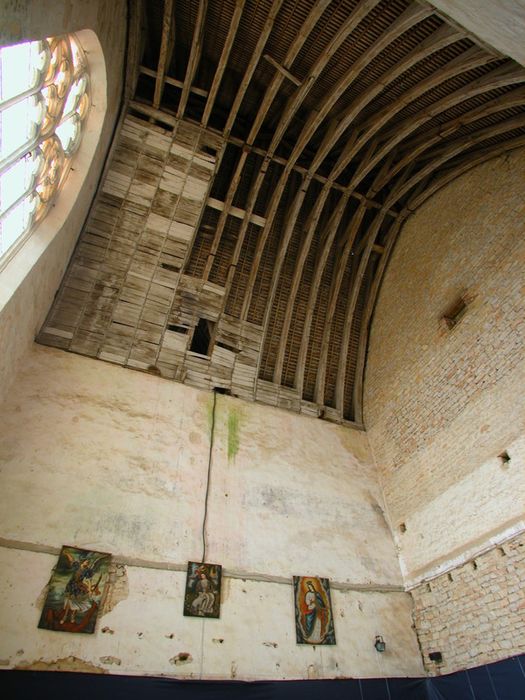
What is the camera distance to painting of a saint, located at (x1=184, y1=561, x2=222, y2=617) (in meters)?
5.32

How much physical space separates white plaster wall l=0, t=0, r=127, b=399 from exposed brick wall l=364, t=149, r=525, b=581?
5.90 m

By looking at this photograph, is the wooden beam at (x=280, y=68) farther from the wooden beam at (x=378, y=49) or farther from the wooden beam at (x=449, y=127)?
the wooden beam at (x=449, y=127)

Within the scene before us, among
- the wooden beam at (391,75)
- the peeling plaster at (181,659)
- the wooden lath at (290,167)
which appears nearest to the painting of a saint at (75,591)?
the peeling plaster at (181,659)

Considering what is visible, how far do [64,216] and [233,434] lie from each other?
13.3ft

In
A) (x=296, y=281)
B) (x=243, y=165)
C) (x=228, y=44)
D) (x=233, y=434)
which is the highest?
(x=243, y=165)

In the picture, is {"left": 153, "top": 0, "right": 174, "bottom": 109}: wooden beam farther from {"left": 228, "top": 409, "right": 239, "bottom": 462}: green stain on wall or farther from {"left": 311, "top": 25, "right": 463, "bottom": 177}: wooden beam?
{"left": 228, "top": 409, "right": 239, "bottom": 462}: green stain on wall

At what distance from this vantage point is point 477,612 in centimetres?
547

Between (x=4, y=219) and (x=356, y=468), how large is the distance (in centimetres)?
647

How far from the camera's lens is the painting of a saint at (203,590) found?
17.5 ft

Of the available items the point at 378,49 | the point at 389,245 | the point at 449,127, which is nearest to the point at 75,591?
the point at 378,49

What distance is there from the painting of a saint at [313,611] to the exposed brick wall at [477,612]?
1421 mm

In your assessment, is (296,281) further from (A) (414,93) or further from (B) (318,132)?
(A) (414,93)

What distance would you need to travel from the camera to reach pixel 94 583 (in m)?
5.04

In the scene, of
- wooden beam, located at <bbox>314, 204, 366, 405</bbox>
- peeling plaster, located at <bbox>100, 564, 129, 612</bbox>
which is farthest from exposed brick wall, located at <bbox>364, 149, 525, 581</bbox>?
peeling plaster, located at <bbox>100, 564, 129, 612</bbox>
